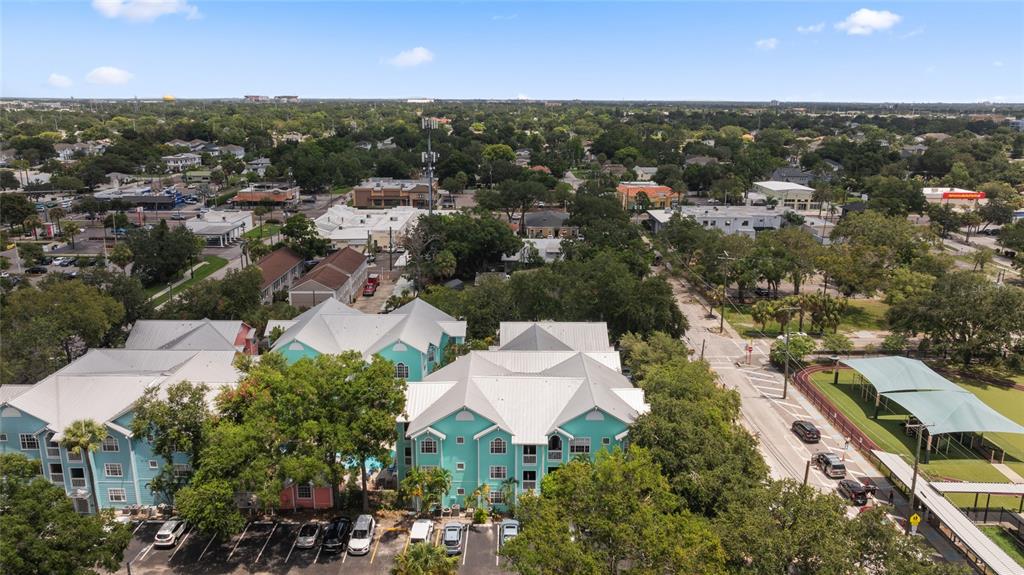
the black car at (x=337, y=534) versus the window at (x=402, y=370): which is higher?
the window at (x=402, y=370)

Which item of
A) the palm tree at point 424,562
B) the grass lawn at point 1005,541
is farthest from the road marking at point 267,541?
the grass lawn at point 1005,541

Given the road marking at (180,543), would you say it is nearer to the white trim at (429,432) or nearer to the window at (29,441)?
the window at (29,441)

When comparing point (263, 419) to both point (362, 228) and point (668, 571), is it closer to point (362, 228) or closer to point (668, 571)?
point (668, 571)

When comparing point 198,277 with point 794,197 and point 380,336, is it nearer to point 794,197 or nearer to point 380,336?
point 380,336

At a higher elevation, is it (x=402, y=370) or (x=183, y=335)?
(x=183, y=335)

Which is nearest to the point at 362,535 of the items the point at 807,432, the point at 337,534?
the point at 337,534
